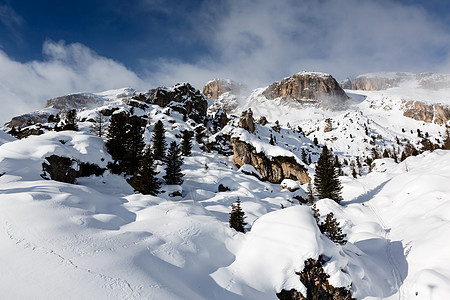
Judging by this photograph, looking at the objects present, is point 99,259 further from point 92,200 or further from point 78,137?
point 78,137

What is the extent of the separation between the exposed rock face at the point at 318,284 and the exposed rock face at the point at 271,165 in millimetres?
47517

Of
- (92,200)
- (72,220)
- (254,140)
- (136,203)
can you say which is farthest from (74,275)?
(254,140)

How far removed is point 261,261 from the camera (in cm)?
1170

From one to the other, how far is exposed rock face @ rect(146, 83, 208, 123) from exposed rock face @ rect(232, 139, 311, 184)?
44.4m

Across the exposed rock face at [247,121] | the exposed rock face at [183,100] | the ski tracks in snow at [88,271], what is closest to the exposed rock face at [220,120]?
the exposed rock face at [183,100]

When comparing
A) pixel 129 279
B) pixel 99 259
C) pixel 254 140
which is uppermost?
pixel 254 140

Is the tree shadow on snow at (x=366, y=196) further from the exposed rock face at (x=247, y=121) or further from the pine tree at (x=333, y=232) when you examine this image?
the exposed rock face at (x=247, y=121)

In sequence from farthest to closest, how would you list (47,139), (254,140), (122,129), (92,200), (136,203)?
(254,140)
(122,129)
(47,139)
(136,203)
(92,200)

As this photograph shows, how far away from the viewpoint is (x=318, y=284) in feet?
37.8

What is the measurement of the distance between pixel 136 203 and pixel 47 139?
20371 mm

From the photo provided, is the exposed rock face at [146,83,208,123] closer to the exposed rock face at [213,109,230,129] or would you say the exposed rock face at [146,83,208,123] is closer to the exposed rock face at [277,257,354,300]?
the exposed rock face at [213,109,230,129]

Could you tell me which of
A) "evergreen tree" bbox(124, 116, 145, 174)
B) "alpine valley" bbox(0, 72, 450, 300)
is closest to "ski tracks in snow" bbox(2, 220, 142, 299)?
"alpine valley" bbox(0, 72, 450, 300)

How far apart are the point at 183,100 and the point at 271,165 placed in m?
64.2

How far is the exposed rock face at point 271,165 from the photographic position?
196ft
